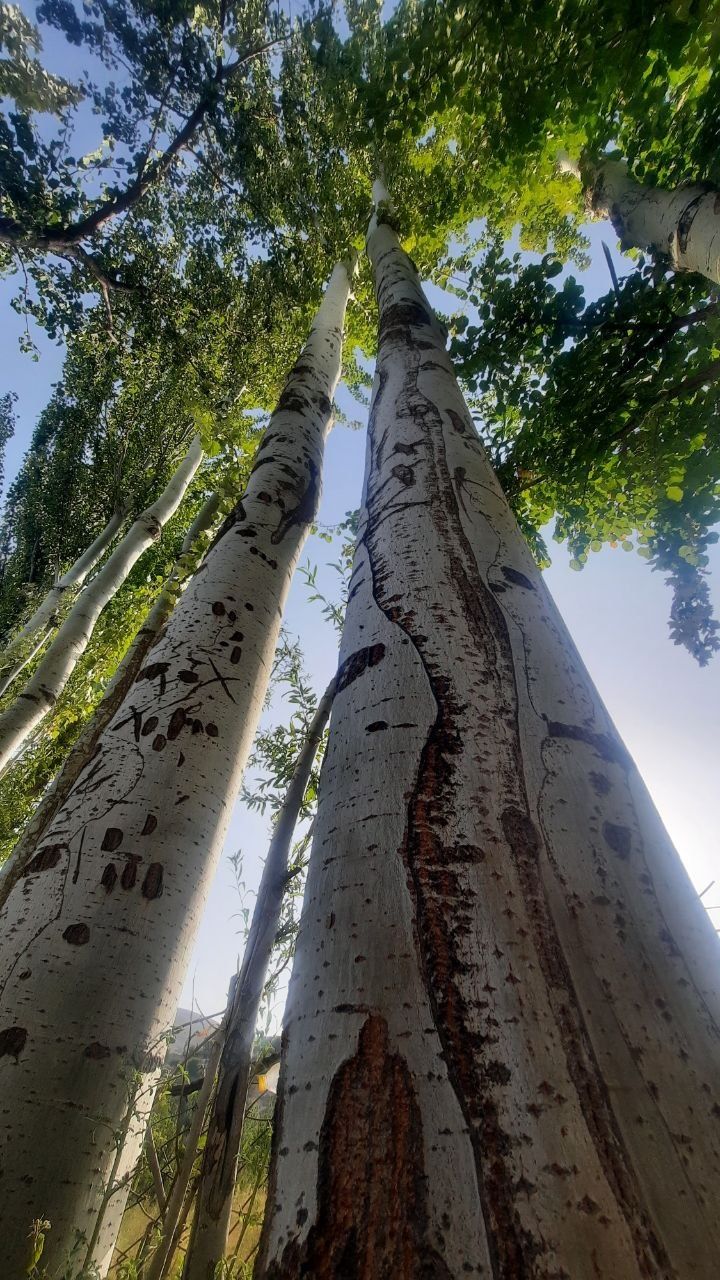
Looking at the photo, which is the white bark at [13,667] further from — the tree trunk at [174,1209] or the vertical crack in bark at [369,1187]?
the vertical crack in bark at [369,1187]

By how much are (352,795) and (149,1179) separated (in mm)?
1580

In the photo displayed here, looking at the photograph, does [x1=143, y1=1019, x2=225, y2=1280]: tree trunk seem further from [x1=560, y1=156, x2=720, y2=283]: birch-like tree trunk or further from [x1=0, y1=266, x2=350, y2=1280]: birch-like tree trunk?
[x1=560, y1=156, x2=720, y2=283]: birch-like tree trunk

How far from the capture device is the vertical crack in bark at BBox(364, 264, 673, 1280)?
0.36 meters

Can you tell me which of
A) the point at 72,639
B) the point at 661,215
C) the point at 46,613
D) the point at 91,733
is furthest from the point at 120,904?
the point at 46,613

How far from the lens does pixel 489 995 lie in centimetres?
48

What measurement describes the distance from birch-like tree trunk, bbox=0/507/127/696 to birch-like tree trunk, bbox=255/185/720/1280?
805 centimetres

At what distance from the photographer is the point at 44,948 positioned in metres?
1.04

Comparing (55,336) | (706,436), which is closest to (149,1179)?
(706,436)

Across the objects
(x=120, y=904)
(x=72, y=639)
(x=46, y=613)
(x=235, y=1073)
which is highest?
(x=46, y=613)

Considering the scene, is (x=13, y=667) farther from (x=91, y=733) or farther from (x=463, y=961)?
(x=463, y=961)

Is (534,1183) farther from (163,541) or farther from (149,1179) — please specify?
(163,541)

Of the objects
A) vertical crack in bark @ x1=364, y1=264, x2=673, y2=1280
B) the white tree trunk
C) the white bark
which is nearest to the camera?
vertical crack in bark @ x1=364, y1=264, x2=673, y2=1280

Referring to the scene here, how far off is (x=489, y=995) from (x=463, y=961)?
0.11ft

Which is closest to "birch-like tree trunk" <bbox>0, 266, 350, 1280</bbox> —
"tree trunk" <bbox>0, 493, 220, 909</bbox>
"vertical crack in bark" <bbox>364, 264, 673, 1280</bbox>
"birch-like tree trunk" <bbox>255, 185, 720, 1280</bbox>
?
"birch-like tree trunk" <bbox>255, 185, 720, 1280</bbox>
